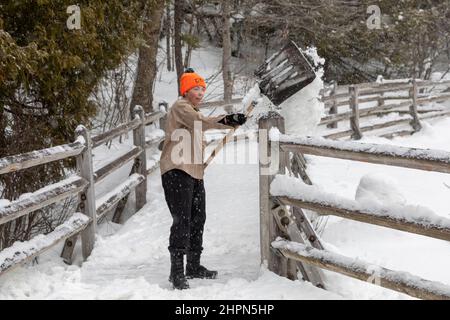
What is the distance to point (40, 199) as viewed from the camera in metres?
4.38

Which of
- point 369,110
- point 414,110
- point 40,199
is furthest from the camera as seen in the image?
point 414,110

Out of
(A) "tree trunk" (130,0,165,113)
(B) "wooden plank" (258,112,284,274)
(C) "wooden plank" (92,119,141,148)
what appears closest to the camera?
(B) "wooden plank" (258,112,284,274)

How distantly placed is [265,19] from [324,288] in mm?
11850

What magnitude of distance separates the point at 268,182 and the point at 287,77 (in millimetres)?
1186

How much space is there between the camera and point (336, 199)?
12.7 feet

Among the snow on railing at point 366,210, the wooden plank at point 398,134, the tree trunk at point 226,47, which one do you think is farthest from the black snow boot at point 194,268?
the wooden plank at point 398,134

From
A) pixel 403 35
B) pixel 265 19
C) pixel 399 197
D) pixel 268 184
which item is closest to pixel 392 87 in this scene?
pixel 265 19

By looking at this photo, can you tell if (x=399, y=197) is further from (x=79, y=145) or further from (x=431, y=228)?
(x=79, y=145)

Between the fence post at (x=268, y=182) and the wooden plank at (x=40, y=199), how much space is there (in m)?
1.71

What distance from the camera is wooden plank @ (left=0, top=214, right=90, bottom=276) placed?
391cm

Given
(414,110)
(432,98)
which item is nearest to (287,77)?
(414,110)

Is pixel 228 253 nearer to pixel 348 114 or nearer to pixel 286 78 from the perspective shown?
pixel 286 78

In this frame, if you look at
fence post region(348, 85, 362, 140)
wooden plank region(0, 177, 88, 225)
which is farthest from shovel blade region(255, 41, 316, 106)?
fence post region(348, 85, 362, 140)

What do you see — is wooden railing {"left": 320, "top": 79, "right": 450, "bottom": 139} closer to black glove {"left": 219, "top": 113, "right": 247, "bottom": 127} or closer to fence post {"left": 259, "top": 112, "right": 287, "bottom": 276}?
fence post {"left": 259, "top": 112, "right": 287, "bottom": 276}
